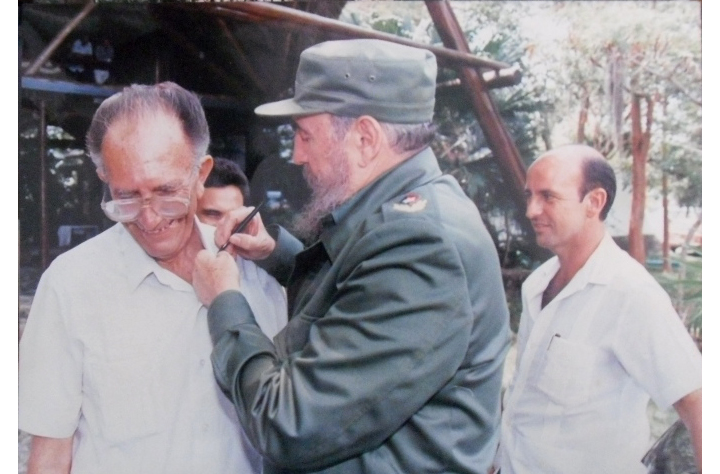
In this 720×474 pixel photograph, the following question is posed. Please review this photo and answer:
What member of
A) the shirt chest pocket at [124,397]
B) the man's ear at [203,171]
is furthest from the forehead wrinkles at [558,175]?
the shirt chest pocket at [124,397]

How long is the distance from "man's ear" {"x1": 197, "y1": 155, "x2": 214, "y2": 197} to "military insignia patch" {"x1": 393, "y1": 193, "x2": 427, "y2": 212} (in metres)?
0.61

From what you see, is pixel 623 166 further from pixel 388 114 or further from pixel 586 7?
pixel 388 114

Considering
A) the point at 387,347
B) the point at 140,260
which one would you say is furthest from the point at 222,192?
the point at 387,347

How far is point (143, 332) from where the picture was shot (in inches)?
69.7

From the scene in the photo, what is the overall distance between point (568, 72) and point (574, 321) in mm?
630

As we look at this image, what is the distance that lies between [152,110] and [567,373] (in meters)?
1.22

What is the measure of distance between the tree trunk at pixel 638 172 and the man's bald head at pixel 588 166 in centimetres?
6

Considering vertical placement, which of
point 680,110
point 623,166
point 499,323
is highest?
point 680,110

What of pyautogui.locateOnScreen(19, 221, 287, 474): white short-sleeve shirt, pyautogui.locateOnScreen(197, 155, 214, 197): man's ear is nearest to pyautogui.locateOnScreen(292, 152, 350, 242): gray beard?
pyautogui.locateOnScreen(19, 221, 287, 474): white short-sleeve shirt

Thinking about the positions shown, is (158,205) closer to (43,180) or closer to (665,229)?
(43,180)

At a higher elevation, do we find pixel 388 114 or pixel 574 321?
pixel 388 114

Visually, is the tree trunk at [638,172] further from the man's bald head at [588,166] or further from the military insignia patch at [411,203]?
the military insignia patch at [411,203]

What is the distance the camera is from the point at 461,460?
4.59ft

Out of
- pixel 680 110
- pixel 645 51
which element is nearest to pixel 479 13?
pixel 645 51
